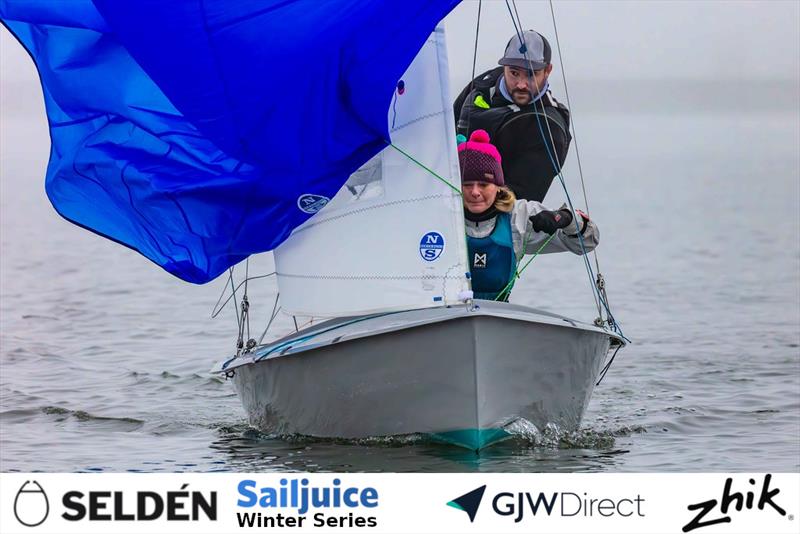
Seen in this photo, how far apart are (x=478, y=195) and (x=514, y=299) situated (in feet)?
27.1

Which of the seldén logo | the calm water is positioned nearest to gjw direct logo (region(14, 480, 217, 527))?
the calm water

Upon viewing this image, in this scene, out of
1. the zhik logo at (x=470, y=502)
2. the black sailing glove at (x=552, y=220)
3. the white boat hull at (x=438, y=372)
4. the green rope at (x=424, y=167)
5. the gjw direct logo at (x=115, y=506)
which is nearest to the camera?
the gjw direct logo at (x=115, y=506)

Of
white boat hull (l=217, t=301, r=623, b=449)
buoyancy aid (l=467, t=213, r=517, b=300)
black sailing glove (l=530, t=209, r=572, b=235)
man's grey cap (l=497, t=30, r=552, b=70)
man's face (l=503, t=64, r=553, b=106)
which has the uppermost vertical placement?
man's grey cap (l=497, t=30, r=552, b=70)

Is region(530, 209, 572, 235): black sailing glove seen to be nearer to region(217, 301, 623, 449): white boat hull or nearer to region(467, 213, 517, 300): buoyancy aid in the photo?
region(467, 213, 517, 300): buoyancy aid

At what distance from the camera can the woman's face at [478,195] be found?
384 inches

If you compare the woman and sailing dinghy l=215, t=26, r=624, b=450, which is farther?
the woman

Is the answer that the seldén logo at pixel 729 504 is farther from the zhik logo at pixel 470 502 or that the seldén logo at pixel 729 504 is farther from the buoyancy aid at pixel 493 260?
the buoyancy aid at pixel 493 260

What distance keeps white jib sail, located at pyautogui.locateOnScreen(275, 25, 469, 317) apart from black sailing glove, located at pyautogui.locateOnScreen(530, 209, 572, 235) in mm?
594

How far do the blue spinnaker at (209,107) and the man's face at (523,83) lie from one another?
1641 mm

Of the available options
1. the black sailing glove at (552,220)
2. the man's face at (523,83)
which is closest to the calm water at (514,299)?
the black sailing glove at (552,220)

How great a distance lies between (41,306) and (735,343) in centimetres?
734

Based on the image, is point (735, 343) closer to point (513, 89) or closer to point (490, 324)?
point (513, 89)

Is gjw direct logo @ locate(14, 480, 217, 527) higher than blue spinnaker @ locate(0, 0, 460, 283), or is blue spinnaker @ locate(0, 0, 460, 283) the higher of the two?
blue spinnaker @ locate(0, 0, 460, 283)

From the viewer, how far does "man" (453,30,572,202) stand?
1077 cm
